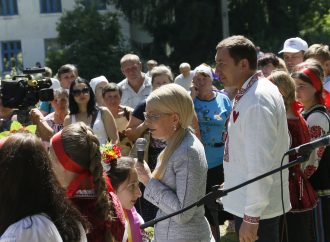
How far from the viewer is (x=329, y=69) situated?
648 cm

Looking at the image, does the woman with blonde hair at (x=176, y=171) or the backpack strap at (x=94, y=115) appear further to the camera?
→ the backpack strap at (x=94, y=115)

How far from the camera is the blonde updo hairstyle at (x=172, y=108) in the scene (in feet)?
12.4

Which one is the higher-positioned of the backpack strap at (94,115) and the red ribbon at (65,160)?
the red ribbon at (65,160)

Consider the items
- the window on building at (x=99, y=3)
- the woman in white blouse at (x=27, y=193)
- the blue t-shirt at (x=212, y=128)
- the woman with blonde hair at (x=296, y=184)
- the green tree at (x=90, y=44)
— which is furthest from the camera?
the window on building at (x=99, y=3)

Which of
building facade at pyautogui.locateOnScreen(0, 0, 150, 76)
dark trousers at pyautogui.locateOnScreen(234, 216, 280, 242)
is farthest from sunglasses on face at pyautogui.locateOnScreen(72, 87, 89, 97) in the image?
building facade at pyautogui.locateOnScreen(0, 0, 150, 76)

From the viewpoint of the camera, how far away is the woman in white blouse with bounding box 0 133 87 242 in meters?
2.40

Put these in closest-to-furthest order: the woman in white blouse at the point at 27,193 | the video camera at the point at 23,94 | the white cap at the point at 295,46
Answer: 1. the woman in white blouse at the point at 27,193
2. the video camera at the point at 23,94
3. the white cap at the point at 295,46

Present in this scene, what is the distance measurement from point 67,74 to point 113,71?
2042 centimetres

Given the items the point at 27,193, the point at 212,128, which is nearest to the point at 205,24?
the point at 212,128

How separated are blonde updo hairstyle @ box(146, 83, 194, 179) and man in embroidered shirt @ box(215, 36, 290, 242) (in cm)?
27

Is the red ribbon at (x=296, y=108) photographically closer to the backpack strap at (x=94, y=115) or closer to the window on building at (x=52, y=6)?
the backpack strap at (x=94, y=115)

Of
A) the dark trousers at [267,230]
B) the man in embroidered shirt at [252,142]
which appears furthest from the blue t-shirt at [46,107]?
the dark trousers at [267,230]

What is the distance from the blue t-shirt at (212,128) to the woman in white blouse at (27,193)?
392 centimetres

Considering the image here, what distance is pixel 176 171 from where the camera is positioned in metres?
3.76
